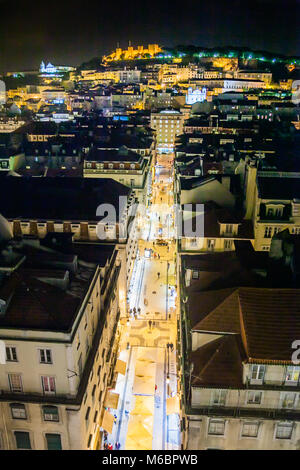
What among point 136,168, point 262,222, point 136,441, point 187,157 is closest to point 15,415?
point 136,441

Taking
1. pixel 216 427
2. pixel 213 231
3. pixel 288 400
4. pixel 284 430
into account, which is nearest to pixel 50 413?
pixel 216 427

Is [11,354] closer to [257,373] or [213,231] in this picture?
[257,373]

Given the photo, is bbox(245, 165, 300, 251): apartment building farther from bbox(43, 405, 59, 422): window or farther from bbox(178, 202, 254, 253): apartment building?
bbox(43, 405, 59, 422): window

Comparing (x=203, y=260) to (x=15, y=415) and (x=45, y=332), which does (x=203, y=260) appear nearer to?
(x=45, y=332)

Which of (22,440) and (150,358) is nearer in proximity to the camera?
(22,440)

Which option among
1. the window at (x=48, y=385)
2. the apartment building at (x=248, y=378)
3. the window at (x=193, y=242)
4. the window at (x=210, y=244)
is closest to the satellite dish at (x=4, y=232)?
the window at (x=48, y=385)

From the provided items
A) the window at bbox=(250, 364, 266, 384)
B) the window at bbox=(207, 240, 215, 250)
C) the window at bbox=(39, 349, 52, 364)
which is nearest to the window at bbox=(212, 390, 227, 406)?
the window at bbox=(250, 364, 266, 384)
